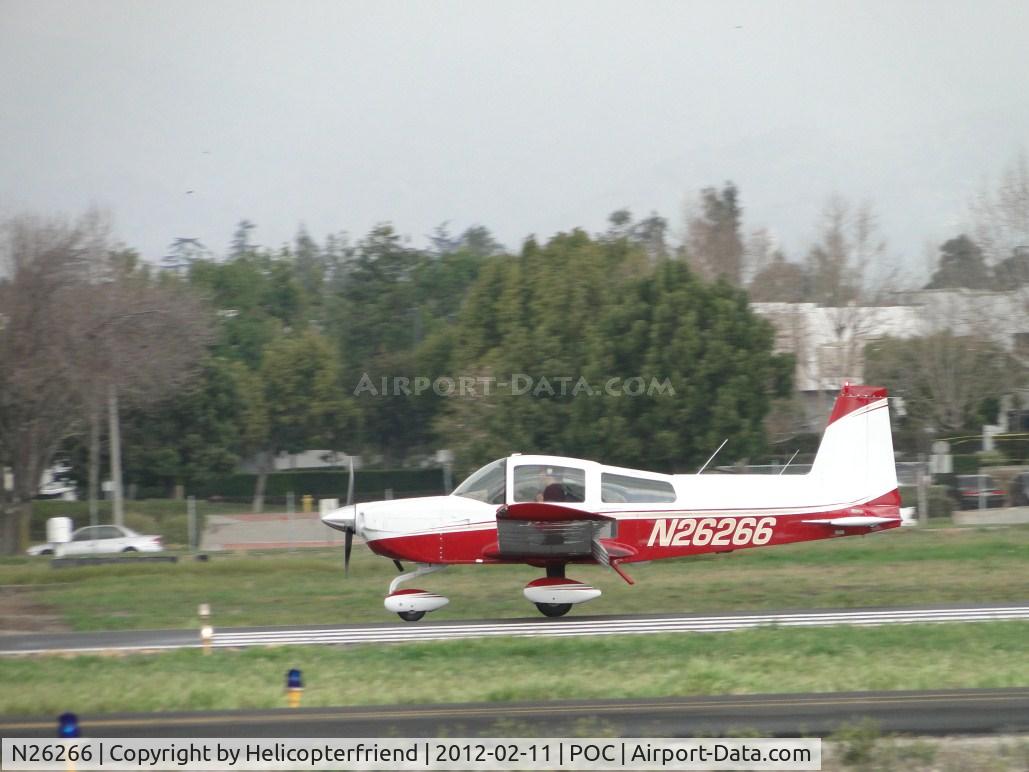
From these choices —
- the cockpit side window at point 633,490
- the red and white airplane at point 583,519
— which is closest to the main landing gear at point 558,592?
the red and white airplane at point 583,519

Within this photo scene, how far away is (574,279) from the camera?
50812 millimetres

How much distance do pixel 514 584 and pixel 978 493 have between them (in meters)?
19.9

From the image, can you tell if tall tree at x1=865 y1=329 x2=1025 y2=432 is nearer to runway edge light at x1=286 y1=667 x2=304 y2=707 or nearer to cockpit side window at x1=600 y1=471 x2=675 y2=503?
cockpit side window at x1=600 y1=471 x2=675 y2=503

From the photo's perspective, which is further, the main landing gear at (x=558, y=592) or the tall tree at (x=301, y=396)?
the tall tree at (x=301, y=396)

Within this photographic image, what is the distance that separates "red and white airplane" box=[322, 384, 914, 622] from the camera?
16.2m

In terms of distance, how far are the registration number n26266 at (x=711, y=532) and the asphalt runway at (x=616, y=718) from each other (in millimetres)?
6175

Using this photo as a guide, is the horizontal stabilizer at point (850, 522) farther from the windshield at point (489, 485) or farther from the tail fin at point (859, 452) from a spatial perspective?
the windshield at point (489, 485)

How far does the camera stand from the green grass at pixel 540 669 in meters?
10.8

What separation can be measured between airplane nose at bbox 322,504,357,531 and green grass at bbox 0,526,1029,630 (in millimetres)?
1369

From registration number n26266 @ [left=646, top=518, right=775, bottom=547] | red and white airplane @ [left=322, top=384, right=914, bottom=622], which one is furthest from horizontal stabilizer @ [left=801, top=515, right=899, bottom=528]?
registration number n26266 @ [left=646, top=518, right=775, bottom=547]
